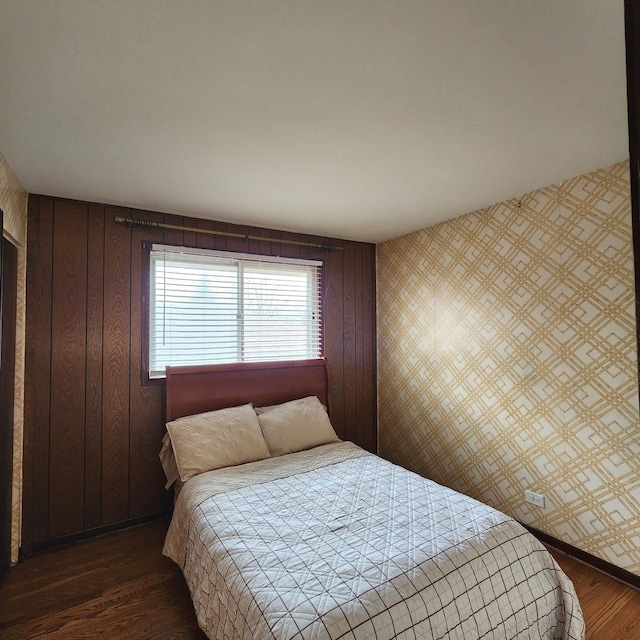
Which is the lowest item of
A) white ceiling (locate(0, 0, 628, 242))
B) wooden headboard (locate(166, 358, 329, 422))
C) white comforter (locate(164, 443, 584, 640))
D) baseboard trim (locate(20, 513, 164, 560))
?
baseboard trim (locate(20, 513, 164, 560))

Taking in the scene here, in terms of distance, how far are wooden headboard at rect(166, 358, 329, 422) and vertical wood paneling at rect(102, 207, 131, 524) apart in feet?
1.12

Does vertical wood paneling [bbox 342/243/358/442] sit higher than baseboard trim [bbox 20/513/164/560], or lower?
higher

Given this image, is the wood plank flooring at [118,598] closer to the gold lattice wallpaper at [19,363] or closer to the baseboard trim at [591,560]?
the baseboard trim at [591,560]

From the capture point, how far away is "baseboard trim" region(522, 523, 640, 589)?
2.06 metres

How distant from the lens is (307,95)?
147cm

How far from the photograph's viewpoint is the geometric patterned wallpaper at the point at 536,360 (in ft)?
6.91

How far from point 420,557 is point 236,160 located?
2.12m

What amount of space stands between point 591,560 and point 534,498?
1.36 ft

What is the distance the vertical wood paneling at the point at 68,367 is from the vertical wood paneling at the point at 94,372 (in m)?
0.03

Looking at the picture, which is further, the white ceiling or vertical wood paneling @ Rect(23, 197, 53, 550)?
vertical wood paneling @ Rect(23, 197, 53, 550)

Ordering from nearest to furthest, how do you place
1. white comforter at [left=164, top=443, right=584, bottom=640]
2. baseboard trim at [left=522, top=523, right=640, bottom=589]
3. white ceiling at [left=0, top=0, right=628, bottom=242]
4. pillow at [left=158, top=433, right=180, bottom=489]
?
white ceiling at [left=0, top=0, right=628, bottom=242]
white comforter at [left=164, top=443, right=584, bottom=640]
baseboard trim at [left=522, top=523, right=640, bottom=589]
pillow at [left=158, top=433, right=180, bottom=489]

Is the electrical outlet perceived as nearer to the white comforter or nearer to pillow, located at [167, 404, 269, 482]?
the white comforter

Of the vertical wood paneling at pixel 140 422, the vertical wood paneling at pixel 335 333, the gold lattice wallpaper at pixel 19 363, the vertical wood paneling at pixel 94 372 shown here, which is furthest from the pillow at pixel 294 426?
the gold lattice wallpaper at pixel 19 363

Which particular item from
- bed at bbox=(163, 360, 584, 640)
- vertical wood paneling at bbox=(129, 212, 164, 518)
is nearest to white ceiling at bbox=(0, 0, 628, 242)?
vertical wood paneling at bbox=(129, 212, 164, 518)
